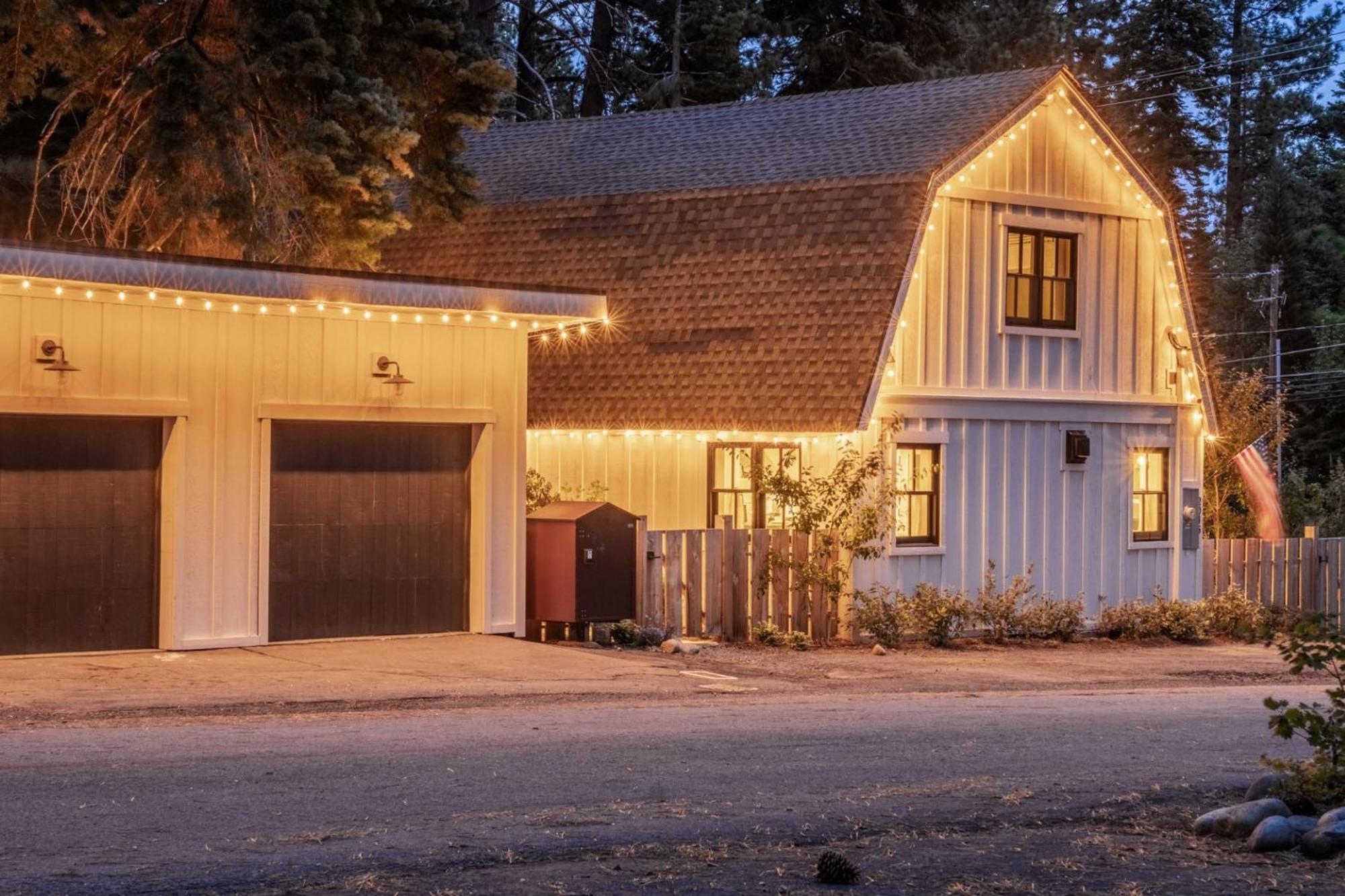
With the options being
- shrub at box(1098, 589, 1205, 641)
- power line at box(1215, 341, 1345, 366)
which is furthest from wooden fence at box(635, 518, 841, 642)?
power line at box(1215, 341, 1345, 366)

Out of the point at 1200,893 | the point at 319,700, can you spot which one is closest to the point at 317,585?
the point at 319,700

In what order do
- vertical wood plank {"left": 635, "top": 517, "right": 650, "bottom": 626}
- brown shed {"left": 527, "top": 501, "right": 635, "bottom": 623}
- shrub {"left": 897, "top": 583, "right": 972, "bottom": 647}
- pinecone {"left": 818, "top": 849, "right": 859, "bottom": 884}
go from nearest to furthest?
pinecone {"left": 818, "top": 849, "right": 859, "bottom": 884}, brown shed {"left": 527, "top": 501, "right": 635, "bottom": 623}, vertical wood plank {"left": 635, "top": 517, "right": 650, "bottom": 626}, shrub {"left": 897, "top": 583, "right": 972, "bottom": 647}

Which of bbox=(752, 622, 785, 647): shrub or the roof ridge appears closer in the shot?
bbox=(752, 622, 785, 647): shrub

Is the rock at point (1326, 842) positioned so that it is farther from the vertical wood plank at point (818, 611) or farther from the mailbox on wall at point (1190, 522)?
the mailbox on wall at point (1190, 522)

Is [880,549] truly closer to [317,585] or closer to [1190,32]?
[317,585]

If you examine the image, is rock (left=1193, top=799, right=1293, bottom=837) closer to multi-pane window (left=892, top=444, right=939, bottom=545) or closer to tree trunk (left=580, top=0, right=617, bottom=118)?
multi-pane window (left=892, top=444, right=939, bottom=545)

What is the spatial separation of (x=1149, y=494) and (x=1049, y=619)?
323 cm

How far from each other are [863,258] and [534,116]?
23.6 metres

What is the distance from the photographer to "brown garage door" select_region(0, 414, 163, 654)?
18.0 m

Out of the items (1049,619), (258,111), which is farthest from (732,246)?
(258,111)

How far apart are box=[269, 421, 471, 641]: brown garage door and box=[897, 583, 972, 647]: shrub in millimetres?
5274

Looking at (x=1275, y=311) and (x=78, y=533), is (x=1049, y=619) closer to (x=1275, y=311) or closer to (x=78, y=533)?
(x=78, y=533)

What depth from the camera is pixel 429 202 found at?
88.0ft

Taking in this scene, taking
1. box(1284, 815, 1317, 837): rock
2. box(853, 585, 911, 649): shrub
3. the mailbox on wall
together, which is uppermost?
the mailbox on wall
